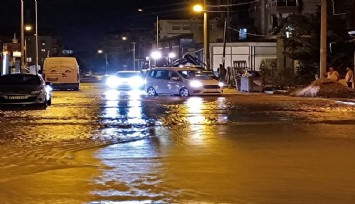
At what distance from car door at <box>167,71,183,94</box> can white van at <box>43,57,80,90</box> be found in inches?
328

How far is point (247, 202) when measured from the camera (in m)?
7.99

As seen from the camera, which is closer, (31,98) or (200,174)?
(200,174)

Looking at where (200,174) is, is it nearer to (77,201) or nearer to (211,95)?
(77,201)

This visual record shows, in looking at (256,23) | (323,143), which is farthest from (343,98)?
(256,23)

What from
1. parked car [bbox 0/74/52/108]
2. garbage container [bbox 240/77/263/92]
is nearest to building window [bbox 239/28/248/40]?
garbage container [bbox 240/77/263/92]

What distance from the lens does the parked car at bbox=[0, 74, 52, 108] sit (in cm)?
2409

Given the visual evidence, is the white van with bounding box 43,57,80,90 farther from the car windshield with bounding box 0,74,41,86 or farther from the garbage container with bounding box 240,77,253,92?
the car windshield with bounding box 0,74,41,86

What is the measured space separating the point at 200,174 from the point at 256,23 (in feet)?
197

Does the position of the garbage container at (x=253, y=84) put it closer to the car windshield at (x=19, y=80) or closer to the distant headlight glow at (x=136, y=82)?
the distant headlight glow at (x=136, y=82)

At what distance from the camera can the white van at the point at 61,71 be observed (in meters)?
40.6

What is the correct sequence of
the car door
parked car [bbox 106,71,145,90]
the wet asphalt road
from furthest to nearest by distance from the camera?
parked car [bbox 106,71,145,90]
the car door
the wet asphalt road

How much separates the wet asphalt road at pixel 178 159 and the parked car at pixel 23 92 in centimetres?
400

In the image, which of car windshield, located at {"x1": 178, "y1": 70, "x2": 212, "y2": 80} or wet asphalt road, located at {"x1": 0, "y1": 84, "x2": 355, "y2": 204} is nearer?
wet asphalt road, located at {"x1": 0, "y1": 84, "x2": 355, "y2": 204}

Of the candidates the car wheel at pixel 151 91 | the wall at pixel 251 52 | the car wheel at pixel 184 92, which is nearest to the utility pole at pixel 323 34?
the car wheel at pixel 184 92
